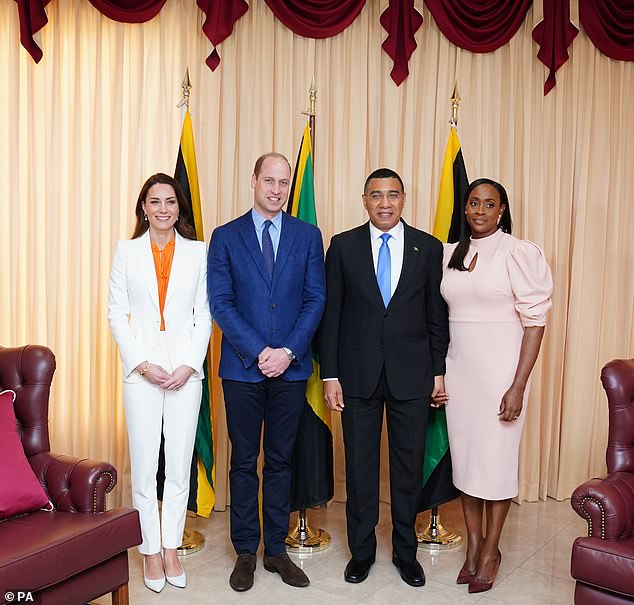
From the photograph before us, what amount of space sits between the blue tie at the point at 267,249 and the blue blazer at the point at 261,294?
30 mm

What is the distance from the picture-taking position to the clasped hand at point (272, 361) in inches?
128

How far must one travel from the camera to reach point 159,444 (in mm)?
3348

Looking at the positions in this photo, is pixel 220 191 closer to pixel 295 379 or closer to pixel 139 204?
pixel 139 204

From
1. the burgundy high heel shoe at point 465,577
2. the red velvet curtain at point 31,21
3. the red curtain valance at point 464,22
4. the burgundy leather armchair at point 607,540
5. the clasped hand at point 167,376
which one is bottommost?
the burgundy high heel shoe at point 465,577

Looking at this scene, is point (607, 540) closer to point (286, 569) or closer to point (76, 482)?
point (286, 569)

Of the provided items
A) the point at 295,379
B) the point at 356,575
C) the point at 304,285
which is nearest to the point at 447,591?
the point at 356,575

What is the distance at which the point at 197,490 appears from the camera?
385 centimetres

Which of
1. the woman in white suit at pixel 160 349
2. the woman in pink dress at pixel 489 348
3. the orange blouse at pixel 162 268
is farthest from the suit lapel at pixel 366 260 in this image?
the orange blouse at pixel 162 268

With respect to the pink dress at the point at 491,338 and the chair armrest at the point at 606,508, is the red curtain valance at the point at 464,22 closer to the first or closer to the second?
the pink dress at the point at 491,338

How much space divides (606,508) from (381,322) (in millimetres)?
1137

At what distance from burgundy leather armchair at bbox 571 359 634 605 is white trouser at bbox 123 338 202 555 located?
5.31 ft

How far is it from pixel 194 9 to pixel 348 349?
2242 mm

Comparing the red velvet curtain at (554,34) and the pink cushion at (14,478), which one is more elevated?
the red velvet curtain at (554,34)

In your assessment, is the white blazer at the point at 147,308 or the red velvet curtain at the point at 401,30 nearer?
the white blazer at the point at 147,308
